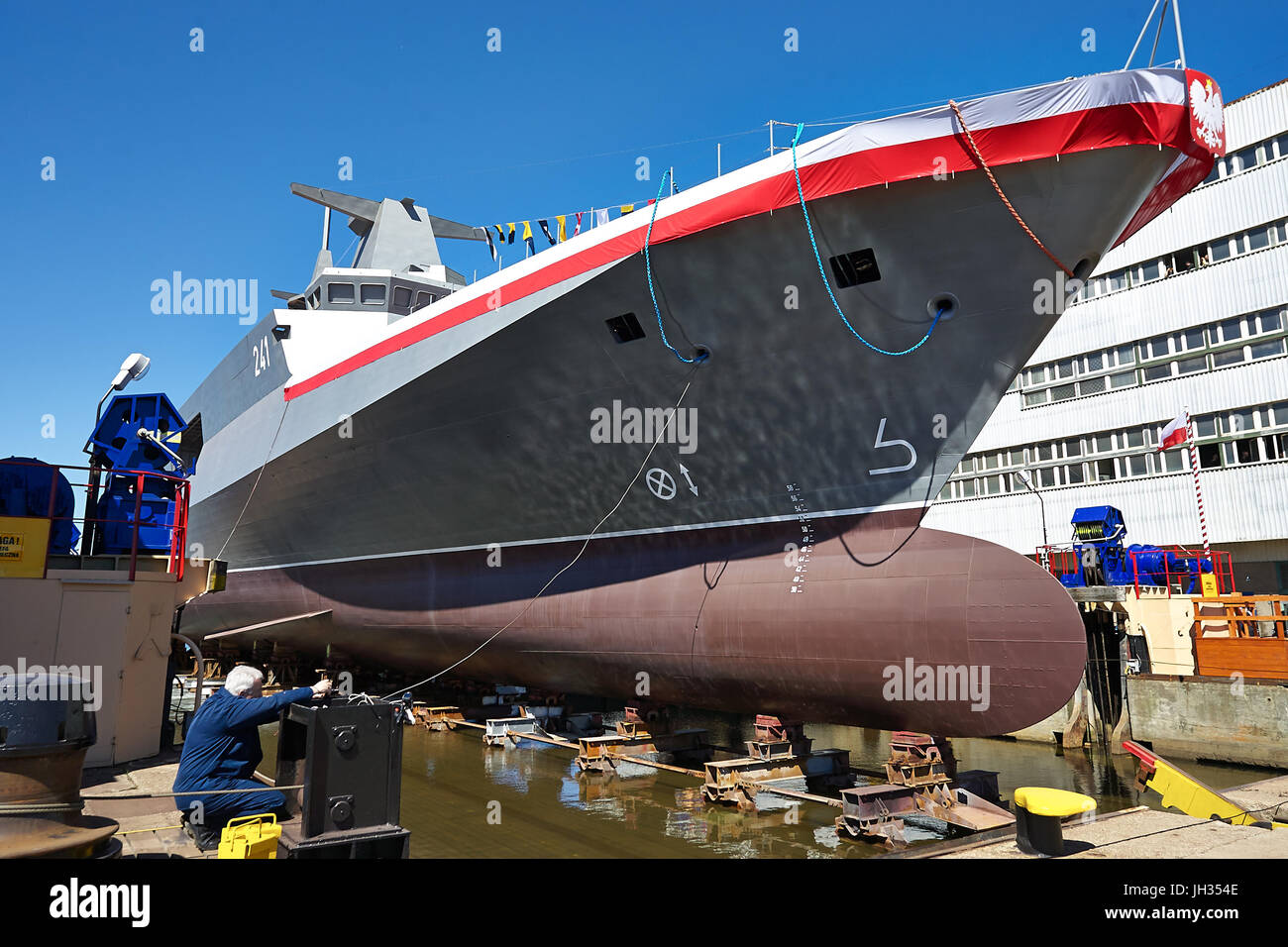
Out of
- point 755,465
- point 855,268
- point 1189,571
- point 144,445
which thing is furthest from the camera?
point 1189,571

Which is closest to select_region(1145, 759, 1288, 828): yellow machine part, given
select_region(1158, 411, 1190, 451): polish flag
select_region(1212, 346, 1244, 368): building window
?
select_region(1158, 411, 1190, 451): polish flag

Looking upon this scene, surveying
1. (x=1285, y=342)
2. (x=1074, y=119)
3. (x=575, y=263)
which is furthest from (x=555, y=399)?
(x=1285, y=342)

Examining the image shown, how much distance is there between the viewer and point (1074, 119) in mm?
6629

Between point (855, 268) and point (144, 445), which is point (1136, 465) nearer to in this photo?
point (855, 268)

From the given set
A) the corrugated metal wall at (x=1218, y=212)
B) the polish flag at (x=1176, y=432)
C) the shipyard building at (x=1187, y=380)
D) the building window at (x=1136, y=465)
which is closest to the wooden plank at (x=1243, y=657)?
the polish flag at (x=1176, y=432)

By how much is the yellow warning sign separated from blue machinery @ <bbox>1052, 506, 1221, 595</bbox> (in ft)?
50.4

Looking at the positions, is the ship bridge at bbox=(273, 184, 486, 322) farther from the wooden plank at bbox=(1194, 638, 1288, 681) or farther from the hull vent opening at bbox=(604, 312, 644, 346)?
the wooden plank at bbox=(1194, 638, 1288, 681)

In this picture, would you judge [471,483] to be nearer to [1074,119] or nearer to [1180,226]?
[1074,119]

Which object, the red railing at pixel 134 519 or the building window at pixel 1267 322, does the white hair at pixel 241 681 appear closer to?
the red railing at pixel 134 519

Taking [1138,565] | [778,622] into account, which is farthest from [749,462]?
[1138,565]

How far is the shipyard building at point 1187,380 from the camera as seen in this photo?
18062 mm

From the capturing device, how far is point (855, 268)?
788 cm

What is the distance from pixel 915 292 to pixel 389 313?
10506 mm

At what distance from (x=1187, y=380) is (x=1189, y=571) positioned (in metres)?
5.21
